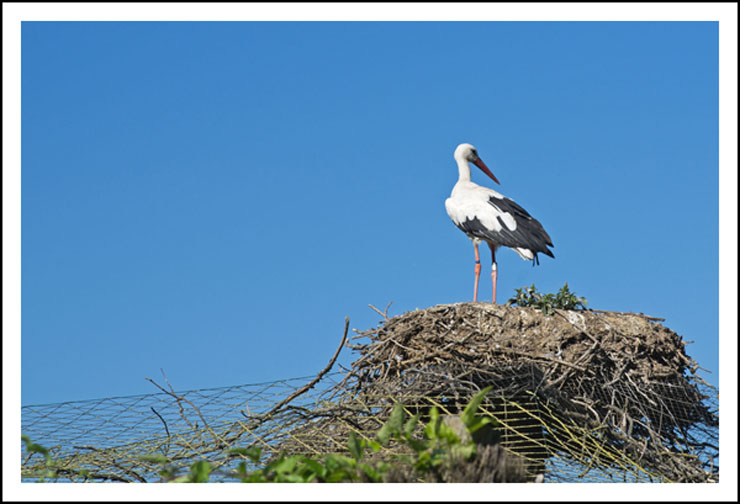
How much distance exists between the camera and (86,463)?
623cm

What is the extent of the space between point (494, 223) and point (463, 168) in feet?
5.08

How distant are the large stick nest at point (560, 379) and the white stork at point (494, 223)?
4.16ft

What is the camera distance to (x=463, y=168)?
10.5 m

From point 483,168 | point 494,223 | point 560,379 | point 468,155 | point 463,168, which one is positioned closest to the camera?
point 560,379

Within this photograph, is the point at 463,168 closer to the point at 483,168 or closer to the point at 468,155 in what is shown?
the point at 468,155

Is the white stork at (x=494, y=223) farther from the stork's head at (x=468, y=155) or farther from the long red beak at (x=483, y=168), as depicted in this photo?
the long red beak at (x=483, y=168)

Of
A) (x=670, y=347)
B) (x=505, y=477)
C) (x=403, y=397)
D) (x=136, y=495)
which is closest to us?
(x=136, y=495)

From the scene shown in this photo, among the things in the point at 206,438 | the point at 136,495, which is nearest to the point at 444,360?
the point at 206,438

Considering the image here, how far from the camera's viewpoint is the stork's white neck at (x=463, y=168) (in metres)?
10.4

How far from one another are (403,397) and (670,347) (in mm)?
2916

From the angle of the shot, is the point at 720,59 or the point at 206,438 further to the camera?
the point at 206,438

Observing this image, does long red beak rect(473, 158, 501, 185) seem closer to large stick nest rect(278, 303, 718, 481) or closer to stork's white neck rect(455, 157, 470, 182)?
stork's white neck rect(455, 157, 470, 182)

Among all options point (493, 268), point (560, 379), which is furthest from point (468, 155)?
point (560, 379)

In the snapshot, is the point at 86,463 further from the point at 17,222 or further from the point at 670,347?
the point at 670,347
